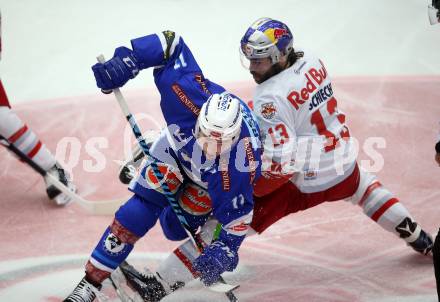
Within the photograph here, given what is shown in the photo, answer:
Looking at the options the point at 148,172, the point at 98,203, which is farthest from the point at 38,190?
the point at 148,172

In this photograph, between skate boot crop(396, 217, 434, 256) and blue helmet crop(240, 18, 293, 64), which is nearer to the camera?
blue helmet crop(240, 18, 293, 64)

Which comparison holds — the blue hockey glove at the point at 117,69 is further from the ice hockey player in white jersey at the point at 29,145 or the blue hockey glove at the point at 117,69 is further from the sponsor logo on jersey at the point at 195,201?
the ice hockey player in white jersey at the point at 29,145

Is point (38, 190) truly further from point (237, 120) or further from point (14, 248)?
point (237, 120)

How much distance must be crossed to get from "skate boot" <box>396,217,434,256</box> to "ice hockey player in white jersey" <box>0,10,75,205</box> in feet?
6.24

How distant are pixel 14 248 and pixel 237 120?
171 centimetres

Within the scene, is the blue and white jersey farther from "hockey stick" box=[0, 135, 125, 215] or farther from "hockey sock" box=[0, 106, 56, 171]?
"hockey sock" box=[0, 106, 56, 171]

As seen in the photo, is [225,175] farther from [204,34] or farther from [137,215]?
[204,34]

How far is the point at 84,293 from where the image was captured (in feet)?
11.5

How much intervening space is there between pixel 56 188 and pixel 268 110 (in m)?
1.62

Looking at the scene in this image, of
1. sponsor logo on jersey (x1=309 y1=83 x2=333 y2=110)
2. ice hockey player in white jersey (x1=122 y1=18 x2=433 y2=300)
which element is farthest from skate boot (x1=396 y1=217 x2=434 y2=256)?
sponsor logo on jersey (x1=309 y1=83 x2=333 y2=110)

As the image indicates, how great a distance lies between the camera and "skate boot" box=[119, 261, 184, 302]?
3.55 meters

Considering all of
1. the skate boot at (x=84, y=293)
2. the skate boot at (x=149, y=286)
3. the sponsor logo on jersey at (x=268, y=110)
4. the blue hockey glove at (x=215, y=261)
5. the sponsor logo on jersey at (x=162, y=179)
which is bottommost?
the skate boot at (x=149, y=286)

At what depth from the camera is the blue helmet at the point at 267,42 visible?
372cm

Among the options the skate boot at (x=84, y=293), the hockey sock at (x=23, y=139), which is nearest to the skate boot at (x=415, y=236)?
the skate boot at (x=84, y=293)
